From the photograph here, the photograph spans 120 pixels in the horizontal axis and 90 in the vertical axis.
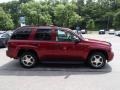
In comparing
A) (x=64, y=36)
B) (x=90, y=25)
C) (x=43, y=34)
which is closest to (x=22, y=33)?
(x=43, y=34)

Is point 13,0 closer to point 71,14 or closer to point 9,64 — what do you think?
point 71,14

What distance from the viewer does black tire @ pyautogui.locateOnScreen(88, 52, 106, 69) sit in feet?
35.8

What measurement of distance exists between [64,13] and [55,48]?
2810 inches

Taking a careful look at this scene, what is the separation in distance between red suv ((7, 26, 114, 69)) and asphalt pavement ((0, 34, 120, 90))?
1.26 feet

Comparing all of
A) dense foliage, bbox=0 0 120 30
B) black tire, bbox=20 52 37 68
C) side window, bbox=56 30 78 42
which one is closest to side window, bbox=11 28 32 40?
black tire, bbox=20 52 37 68

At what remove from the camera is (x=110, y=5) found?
12512 centimetres

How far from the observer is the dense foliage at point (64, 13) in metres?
72.1

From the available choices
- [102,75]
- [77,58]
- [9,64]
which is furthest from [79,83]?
[9,64]

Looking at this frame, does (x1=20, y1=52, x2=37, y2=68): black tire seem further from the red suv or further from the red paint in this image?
the red paint

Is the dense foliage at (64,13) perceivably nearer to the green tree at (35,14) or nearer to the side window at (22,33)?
the green tree at (35,14)

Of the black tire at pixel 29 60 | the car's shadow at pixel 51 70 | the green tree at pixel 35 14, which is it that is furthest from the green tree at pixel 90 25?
the black tire at pixel 29 60

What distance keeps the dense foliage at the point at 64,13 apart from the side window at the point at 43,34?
56.2m

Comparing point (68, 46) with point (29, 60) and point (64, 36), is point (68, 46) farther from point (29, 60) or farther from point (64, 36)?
point (29, 60)

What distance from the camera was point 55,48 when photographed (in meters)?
10.9
